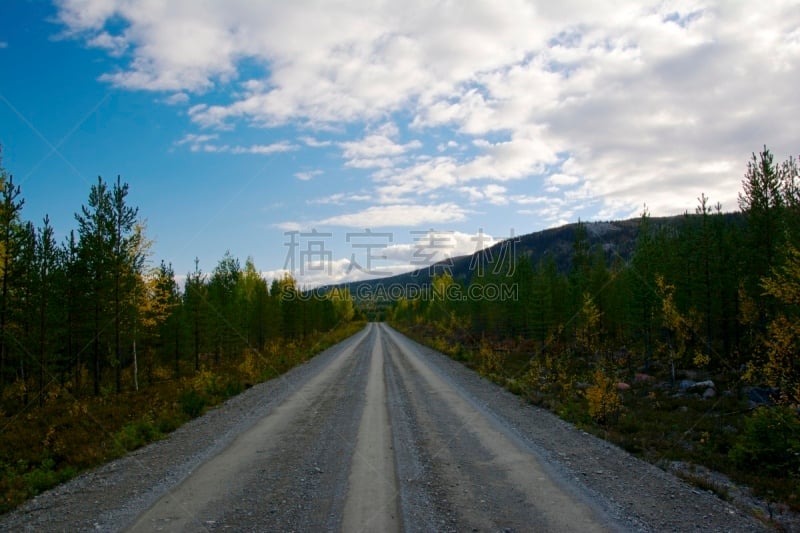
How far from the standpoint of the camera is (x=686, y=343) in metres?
35.8

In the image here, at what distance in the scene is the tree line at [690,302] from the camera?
23.1m

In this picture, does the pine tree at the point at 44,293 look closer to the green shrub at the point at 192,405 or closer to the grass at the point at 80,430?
the grass at the point at 80,430

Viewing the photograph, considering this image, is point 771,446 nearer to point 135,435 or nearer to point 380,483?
point 380,483

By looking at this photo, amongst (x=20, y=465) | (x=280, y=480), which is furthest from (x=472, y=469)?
(x=20, y=465)

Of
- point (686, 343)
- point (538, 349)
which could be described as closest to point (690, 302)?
point (686, 343)

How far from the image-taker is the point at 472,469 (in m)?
8.92

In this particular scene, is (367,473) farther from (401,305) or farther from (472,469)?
(401,305)

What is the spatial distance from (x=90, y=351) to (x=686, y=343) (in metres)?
45.2

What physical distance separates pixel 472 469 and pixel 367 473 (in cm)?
222

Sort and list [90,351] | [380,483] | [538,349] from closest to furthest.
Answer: [380,483], [90,351], [538,349]

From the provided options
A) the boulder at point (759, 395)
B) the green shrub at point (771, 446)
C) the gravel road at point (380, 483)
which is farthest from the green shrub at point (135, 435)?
the boulder at point (759, 395)

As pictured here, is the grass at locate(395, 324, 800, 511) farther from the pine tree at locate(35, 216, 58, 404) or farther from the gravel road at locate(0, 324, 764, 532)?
the pine tree at locate(35, 216, 58, 404)

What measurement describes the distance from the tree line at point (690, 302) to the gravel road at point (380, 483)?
27.7 ft

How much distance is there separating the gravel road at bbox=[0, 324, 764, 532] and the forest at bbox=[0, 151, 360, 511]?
6.74ft
